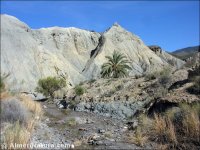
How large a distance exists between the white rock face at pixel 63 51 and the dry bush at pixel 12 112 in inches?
1412

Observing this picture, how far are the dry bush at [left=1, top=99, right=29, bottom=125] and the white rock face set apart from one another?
35.9 metres

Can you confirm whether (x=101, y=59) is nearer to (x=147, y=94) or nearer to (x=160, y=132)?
(x=147, y=94)

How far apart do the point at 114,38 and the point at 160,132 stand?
68.4 metres

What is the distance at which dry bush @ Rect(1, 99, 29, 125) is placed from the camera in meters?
11.0

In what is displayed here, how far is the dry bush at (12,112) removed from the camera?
1102cm

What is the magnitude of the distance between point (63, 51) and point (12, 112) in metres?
63.7

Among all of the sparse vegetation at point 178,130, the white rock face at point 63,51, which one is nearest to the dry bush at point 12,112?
the sparse vegetation at point 178,130

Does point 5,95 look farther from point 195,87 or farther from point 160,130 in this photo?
point 195,87

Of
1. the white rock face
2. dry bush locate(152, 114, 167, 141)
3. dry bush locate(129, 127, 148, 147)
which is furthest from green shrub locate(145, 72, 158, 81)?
the white rock face

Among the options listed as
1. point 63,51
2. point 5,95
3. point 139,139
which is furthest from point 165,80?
point 63,51

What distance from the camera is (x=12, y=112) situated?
37.1ft

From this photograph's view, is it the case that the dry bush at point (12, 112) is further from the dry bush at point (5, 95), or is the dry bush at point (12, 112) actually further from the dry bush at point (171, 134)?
the dry bush at point (171, 134)

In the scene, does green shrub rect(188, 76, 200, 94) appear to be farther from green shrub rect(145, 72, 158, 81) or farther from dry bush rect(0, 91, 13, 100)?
green shrub rect(145, 72, 158, 81)

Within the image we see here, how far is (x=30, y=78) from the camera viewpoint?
54781 mm
